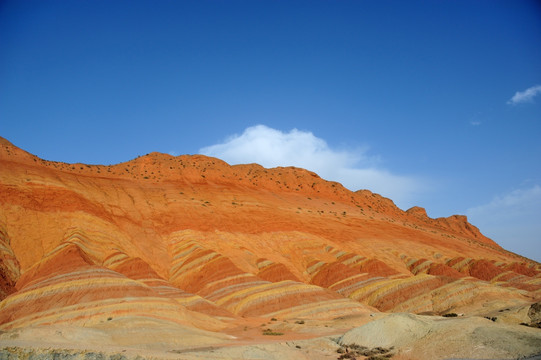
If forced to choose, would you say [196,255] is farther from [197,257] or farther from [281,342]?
[281,342]

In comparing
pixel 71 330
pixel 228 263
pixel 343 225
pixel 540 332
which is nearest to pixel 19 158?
pixel 228 263

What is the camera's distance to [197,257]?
46375mm

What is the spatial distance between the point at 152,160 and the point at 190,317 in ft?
184

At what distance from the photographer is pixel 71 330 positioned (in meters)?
19.4

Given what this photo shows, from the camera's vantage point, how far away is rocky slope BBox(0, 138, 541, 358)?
29.3 metres

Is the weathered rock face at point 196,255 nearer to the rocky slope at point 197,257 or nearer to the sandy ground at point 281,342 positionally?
the rocky slope at point 197,257

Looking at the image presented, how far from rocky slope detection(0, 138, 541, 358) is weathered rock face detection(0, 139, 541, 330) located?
6.4 inches

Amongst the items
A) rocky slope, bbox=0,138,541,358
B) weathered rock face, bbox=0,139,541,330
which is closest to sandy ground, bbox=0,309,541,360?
rocky slope, bbox=0,138,541,358

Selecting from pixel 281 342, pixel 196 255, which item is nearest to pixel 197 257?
pixel 196 255

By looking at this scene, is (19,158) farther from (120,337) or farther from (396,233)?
(396,233)

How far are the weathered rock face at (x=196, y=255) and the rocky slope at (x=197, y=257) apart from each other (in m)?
0.16

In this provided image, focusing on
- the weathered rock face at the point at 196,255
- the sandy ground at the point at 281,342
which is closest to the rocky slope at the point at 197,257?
the weathered rock face at the point at 196,255

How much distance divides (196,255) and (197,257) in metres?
0.51

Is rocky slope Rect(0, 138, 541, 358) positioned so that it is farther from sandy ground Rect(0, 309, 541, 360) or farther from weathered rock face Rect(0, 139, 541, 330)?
sandy ground Rect(0, 309, 541, 360)
